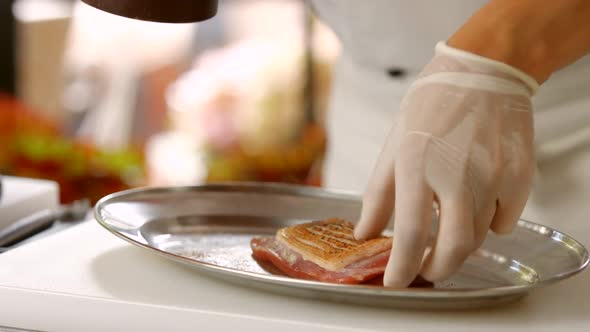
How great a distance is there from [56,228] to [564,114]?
33.5 inches

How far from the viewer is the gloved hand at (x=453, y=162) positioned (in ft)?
2.86

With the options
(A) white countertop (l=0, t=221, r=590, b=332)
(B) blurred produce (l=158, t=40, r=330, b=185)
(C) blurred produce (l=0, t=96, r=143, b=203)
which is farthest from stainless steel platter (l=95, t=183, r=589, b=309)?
(B) blurred produce (l=158, t=40, r=330, b=185)

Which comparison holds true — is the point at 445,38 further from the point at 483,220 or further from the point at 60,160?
the point at 60,160

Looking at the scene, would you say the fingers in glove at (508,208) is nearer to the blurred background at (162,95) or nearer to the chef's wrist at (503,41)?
the chef's wrist at (503,41)

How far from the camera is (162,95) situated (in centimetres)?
328

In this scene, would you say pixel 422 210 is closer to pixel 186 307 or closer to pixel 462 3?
pixel 186 307

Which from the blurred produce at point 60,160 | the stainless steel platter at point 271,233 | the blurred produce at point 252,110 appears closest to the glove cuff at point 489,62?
the stainless steel platter at point 271,233

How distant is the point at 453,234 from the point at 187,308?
292 mm

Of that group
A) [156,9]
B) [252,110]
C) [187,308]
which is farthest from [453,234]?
[252,110]

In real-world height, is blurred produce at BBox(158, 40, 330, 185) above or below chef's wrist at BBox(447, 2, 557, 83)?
below

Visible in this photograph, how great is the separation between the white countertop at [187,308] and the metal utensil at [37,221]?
212mm

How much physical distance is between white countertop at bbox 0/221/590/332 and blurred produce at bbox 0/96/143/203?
54.0 inches

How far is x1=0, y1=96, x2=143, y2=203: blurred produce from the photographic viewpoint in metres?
2.33

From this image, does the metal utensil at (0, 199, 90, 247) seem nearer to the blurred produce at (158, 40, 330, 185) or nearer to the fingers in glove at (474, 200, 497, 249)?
the fingers in glove at (474, 200, 497, 249)
